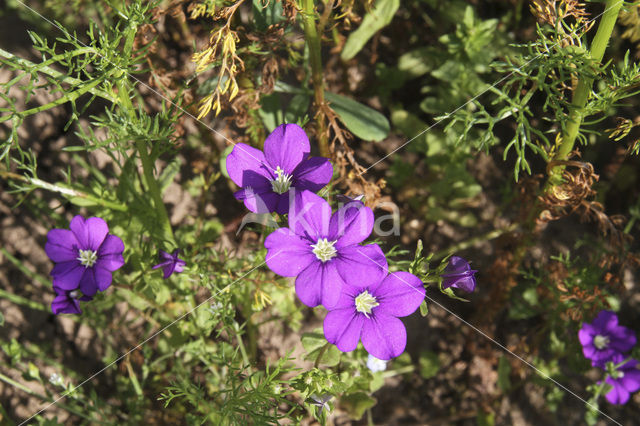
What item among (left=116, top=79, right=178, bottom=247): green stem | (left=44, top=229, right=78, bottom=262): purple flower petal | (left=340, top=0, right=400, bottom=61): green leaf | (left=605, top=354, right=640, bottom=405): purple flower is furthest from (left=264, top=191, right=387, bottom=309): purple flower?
(left=605, top=354, right=640, bottom=405): purple flower

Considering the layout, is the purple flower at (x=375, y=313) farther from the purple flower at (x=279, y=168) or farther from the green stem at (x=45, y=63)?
the green stem at (x=45, y=63)

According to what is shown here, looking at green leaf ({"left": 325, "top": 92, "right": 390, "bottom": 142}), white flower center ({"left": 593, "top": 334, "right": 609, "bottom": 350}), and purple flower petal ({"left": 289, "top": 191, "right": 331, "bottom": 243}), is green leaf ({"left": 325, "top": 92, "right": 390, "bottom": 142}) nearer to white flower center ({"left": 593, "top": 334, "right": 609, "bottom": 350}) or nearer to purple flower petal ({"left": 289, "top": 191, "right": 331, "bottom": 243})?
purple flower petal ({"left": 289, "top": 191, "right": 331, "bottom": 243})

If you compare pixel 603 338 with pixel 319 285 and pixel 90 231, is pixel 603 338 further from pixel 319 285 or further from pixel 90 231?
pixel 90 231

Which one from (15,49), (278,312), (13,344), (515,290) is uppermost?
(15,49)

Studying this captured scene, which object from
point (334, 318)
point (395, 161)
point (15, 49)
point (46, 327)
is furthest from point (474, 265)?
point (15, 49)

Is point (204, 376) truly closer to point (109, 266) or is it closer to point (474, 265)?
point (109, 266)

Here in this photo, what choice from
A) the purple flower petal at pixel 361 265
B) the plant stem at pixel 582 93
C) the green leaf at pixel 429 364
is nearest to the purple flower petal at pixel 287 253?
the purple flower petal at pixel 361 265

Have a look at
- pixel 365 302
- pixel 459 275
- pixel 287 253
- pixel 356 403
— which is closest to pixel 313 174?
pixel 287 253
